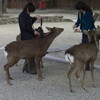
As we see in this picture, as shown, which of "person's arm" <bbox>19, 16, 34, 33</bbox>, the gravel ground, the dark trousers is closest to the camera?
the gravel ground

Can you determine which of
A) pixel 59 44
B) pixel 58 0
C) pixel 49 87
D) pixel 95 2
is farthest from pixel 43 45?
pixel 58 0

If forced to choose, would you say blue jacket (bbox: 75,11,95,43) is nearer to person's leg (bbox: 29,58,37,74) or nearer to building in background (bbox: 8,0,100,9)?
person's leg (bbox: 29,58,37,74)

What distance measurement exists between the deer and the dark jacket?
429mm

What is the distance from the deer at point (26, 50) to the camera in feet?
28.2

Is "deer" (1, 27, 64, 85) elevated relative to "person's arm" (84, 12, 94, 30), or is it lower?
lower

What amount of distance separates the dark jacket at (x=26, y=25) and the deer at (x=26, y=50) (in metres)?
0.43

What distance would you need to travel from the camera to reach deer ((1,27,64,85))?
338 inches

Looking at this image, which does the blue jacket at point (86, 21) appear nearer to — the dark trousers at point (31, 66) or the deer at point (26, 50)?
the deer at point (26, 50)

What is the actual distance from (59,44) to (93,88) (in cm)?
672

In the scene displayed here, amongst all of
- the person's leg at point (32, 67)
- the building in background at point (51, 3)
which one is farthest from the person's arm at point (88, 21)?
the building in background at point (51, 3)

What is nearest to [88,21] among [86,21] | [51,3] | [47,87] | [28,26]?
[86,21]

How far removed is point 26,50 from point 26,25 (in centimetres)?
76

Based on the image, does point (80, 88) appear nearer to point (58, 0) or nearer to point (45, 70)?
point (45, 70)

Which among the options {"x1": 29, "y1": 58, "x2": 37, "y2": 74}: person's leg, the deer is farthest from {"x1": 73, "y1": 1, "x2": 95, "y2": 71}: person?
{"x1": 29, "y1": 58, "x2": 37, "y2": 74}: person's leg
